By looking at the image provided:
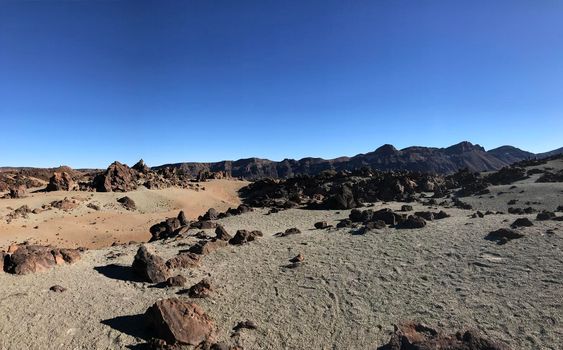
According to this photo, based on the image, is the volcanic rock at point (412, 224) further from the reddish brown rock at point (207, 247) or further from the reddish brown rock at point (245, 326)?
the reddish brown rock at point (245, 326)

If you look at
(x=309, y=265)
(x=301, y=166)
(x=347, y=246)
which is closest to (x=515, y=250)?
(x=347, y=246)

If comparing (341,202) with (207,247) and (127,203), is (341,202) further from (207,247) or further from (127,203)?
(127,203)

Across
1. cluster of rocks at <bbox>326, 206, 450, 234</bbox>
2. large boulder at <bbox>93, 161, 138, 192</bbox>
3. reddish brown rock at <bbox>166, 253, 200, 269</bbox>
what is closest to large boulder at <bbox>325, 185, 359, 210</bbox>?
cluster of rocks at <bbox>326, 206, 450, 234</bbox>

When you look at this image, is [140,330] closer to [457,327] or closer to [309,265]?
[309,265]

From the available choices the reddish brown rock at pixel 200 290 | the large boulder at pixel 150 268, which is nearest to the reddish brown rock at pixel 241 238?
the large boulder at pixel 150 268

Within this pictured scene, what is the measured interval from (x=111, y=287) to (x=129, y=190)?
3160cm

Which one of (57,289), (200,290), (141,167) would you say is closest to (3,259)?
(57,289)

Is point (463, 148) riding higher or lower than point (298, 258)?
higher

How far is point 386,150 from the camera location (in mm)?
159000

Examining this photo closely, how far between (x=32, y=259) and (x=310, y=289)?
9264 millimetres

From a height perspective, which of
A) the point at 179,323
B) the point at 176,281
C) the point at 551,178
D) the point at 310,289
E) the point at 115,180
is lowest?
the point at 310,289

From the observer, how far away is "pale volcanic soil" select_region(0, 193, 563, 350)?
10.0 m

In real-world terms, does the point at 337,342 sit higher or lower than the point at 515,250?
lower

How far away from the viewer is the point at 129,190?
42875 mm
